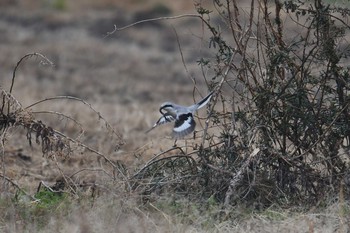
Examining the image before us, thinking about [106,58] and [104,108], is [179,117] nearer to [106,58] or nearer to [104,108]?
[104,108]

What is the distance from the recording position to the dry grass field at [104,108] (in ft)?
22.0

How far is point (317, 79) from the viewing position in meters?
7.67

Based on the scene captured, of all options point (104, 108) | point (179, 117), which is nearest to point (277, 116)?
point (179, 117)

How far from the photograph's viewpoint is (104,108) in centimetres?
1420

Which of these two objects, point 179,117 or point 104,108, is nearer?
point 179,117

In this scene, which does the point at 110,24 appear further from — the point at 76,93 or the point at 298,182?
the point at 298,182

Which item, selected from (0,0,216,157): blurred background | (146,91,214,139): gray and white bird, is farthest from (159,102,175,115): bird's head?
(0,0,216,157): blurred background

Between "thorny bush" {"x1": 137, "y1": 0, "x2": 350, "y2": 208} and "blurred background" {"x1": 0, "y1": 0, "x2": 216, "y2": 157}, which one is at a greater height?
"blurred background" {"x1": 0, "y1": 0, "x2": 216, "y2": 157}

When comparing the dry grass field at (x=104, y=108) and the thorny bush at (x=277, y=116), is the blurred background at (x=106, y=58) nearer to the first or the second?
the dry grass field at (x=104, y=108)

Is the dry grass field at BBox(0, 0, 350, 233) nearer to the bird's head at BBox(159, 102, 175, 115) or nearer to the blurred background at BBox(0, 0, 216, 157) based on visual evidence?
the blurred background at BBox(0, 0, 216, 157)

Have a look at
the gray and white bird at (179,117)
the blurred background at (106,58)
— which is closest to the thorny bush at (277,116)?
the gray and white bird at (179,117)

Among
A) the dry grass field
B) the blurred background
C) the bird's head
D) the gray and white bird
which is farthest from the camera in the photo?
the blurred background

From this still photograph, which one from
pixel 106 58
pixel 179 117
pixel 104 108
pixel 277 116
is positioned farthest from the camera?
pixel 106 58

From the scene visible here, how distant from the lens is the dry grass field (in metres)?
6.71
